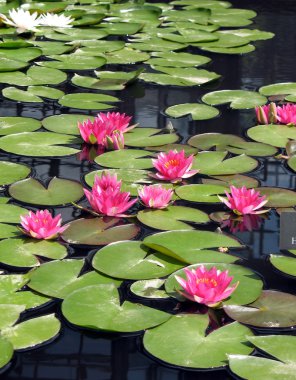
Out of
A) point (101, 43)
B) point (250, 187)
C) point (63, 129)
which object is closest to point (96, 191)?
point (250, 187)

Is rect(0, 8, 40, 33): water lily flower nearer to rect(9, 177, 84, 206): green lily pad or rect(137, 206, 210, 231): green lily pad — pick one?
rect(9, 177, 84, 206): green lily pad

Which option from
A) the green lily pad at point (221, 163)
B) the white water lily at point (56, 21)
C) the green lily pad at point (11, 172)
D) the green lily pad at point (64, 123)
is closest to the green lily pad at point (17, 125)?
the green lily pad at point (64, 123)

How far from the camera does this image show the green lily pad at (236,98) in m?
3.05

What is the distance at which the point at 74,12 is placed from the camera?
4297 millimetres

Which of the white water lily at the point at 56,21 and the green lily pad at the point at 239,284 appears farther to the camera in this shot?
the white water lily at the point at 56,21

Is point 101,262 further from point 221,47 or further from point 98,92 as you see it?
point 221,47

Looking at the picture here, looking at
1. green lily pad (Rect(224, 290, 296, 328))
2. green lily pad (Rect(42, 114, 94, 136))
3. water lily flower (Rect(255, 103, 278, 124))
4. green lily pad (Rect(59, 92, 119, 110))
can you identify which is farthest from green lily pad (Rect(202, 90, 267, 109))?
green lily pad (Rect(224, 290, 296, 328))

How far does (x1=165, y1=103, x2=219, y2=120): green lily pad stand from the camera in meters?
2.90

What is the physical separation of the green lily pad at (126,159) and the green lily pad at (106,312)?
2.47 ft

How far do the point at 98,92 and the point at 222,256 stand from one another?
4.70 ft

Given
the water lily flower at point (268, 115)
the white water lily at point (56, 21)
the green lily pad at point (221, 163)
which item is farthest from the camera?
the white water lily at point (56, 21)

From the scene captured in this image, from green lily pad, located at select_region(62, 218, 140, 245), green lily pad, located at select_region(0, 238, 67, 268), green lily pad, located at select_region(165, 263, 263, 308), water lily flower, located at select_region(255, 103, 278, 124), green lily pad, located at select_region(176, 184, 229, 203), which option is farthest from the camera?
water lily flower, located at select_region(255, 103, 278, 124)

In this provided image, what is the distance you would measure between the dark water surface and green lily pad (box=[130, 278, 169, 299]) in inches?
1.3

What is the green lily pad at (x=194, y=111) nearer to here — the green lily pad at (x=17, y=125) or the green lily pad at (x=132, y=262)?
the green lily pad at (x=17, y=125)
